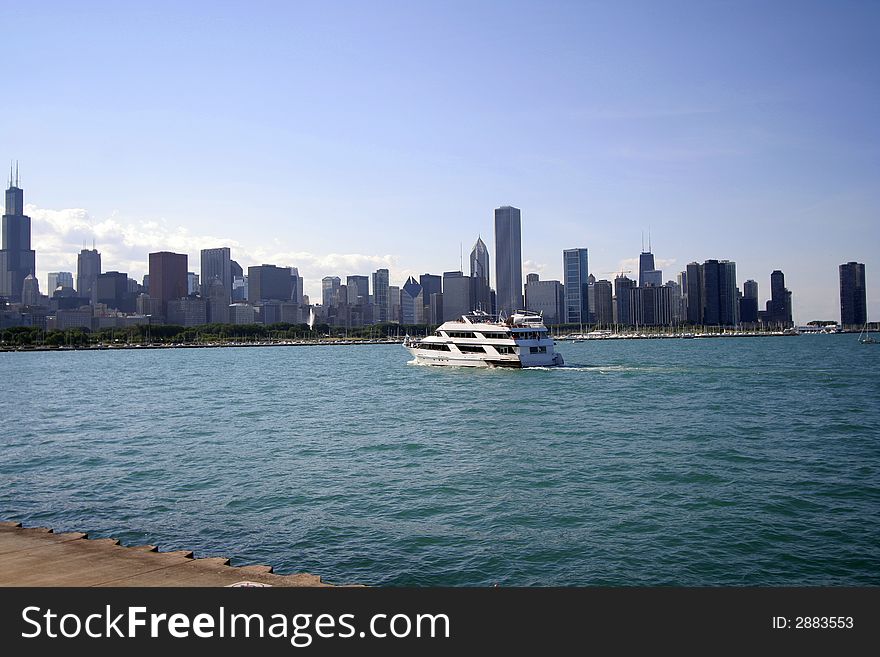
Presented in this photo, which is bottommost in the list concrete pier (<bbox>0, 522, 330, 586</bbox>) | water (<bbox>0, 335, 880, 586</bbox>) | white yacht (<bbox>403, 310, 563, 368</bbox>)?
water (<bbox>0, 335, 880, 586</bbox>)

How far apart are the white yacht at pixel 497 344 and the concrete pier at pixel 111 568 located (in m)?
70.1

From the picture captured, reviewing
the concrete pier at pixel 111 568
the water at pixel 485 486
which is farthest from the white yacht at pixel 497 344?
the concrete pier at pixel 111 568

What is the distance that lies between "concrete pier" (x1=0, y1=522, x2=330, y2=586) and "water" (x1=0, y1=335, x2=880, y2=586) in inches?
126

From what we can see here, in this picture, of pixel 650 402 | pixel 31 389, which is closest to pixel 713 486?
pixel 650 402

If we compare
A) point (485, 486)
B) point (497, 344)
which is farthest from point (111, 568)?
point (497, 344)

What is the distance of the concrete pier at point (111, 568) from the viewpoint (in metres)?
11.8

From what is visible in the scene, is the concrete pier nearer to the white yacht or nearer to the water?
the water

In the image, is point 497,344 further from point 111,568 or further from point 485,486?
point 111,568

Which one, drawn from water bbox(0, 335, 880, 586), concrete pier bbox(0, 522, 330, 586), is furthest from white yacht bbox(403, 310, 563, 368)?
concrete pier bbox(0, 522, 330, 586)

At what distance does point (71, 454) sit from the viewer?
34.3 meters

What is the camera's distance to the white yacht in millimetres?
83188

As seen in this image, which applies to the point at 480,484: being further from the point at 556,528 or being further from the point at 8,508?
the point at 8,508

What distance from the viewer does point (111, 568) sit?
12.6 m

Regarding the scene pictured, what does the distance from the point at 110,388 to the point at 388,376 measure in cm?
3315
